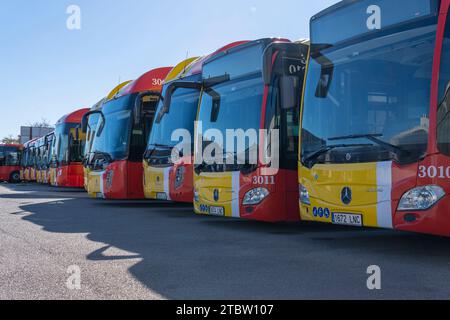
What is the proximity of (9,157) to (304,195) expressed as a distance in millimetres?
40288

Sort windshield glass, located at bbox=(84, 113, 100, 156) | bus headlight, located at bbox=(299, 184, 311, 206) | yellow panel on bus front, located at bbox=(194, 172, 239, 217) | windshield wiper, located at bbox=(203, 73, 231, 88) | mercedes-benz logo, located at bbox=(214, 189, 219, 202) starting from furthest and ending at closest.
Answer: windshield glass, located at bbox=(84, 113, 100, 156) < windshield wiper, located at bbox=(203, 73, 231, 88) < mercedes-benz logo, located at bbox=(214, 189, 219, 202) < yellow panel on bus front, located at bbox=(194, 172, 239, 217) < bus headlight, located at bbox=(299, 184, 311, 206)

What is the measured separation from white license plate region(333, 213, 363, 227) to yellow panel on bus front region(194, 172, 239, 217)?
7.39ft

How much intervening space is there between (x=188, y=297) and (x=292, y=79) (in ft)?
14.4

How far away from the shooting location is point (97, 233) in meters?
8.60

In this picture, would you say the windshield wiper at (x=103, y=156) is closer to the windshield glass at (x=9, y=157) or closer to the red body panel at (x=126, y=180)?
the red body panel at (x=126, y=180)

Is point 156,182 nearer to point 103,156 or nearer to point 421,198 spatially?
point 103,156

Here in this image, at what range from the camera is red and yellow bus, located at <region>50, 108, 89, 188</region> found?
21484 mm

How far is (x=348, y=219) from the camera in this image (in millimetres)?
6582

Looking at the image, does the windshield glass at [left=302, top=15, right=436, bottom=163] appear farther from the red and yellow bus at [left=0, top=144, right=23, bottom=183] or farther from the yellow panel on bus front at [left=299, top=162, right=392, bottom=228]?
the red and yellow bus at [left=0, top=144, right=23, bottom=183]

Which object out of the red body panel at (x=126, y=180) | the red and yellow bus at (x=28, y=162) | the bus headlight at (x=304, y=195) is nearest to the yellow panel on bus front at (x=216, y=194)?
the bus headlight at (x=304, y=195)

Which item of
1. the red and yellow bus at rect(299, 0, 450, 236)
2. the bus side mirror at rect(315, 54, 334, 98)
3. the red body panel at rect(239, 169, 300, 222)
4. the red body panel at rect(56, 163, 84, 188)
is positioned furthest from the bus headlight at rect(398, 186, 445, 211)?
the red body panel at rect(56, 163, 84, 188)

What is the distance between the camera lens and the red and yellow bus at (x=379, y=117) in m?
5.60

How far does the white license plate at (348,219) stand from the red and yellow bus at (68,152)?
1501cm

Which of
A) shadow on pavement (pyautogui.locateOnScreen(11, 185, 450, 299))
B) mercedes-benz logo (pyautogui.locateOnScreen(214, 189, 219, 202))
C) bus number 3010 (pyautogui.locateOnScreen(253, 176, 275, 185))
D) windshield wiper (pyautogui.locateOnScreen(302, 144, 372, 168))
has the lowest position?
shadow on pavement (pyautogui.locateOnScreen(11, 185, 450, 299))
